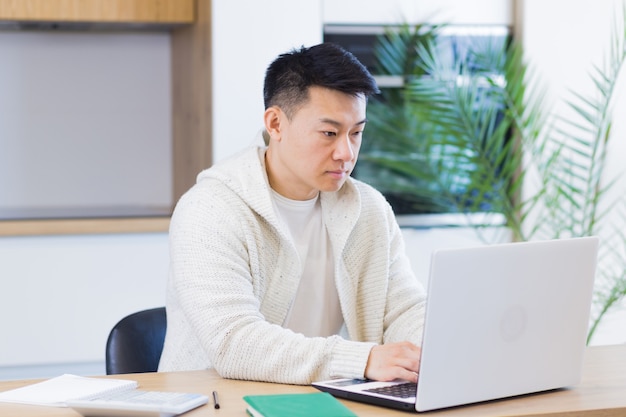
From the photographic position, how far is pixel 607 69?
13.9ft

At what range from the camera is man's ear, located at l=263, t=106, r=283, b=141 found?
2.29 metres

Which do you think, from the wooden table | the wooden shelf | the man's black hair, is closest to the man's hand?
the wooden table

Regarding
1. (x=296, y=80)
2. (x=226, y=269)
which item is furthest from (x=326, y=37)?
(x=226, y=269)

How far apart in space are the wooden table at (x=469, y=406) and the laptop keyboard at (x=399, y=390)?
44mm

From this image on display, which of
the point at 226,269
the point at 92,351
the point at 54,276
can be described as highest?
the point at 226,269

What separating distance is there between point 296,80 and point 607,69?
2358 millimetres

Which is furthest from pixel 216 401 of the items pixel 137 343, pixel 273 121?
pixel 273 121

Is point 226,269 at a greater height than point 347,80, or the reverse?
point 347,80

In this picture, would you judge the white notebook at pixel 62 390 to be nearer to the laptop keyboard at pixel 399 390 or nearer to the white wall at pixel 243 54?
the laptop keyboard at pixel 399 390

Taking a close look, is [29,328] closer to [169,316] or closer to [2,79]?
[2,79]

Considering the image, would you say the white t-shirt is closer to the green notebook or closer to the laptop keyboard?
the laptop keyboard

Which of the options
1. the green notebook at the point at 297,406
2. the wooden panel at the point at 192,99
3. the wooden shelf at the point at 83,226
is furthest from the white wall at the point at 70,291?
the green notebook at the point at 297,406

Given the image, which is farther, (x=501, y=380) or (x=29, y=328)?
(x=29, y=328)

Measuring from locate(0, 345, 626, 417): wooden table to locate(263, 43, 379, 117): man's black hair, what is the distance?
63 centimetres
